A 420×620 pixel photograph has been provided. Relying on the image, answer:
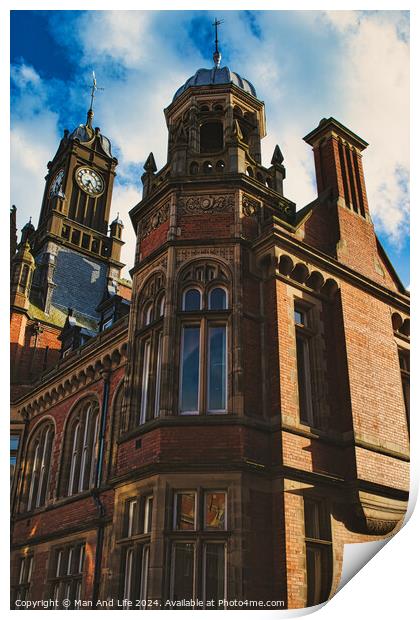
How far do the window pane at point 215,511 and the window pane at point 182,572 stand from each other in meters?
0.45

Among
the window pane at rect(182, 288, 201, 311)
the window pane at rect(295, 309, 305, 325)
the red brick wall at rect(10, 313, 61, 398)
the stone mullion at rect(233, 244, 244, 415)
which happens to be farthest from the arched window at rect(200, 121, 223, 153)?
the red brick wall at rect(10, 313, 61, 398)

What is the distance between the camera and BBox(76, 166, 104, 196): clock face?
40.1 meters

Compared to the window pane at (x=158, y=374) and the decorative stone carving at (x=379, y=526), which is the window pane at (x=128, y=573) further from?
the decorative stone carving at (x=379, y=526)

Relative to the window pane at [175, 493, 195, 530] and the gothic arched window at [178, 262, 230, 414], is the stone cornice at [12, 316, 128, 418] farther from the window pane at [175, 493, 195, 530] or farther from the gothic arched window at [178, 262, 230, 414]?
the window pane at [175, 493, 195, 530]

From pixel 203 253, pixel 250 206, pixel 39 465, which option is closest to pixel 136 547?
pixel 203 253

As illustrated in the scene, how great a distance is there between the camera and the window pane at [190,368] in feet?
35.5

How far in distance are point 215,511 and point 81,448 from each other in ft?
27.0

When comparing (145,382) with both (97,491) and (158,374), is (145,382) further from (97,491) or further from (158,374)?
(97,491)

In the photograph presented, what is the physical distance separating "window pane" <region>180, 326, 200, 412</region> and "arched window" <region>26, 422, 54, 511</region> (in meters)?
8.80

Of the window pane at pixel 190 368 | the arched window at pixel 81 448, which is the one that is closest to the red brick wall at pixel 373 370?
the window pane at pixel 190 368

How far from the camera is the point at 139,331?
1234 cm

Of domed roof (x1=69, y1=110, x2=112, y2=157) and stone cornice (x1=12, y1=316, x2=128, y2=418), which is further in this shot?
domed roof (x1=69, y1=110, x2=112, y2=157)

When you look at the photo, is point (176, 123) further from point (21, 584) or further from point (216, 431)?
point (21, 584)

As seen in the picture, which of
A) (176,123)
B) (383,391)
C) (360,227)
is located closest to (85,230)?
(176,123)
